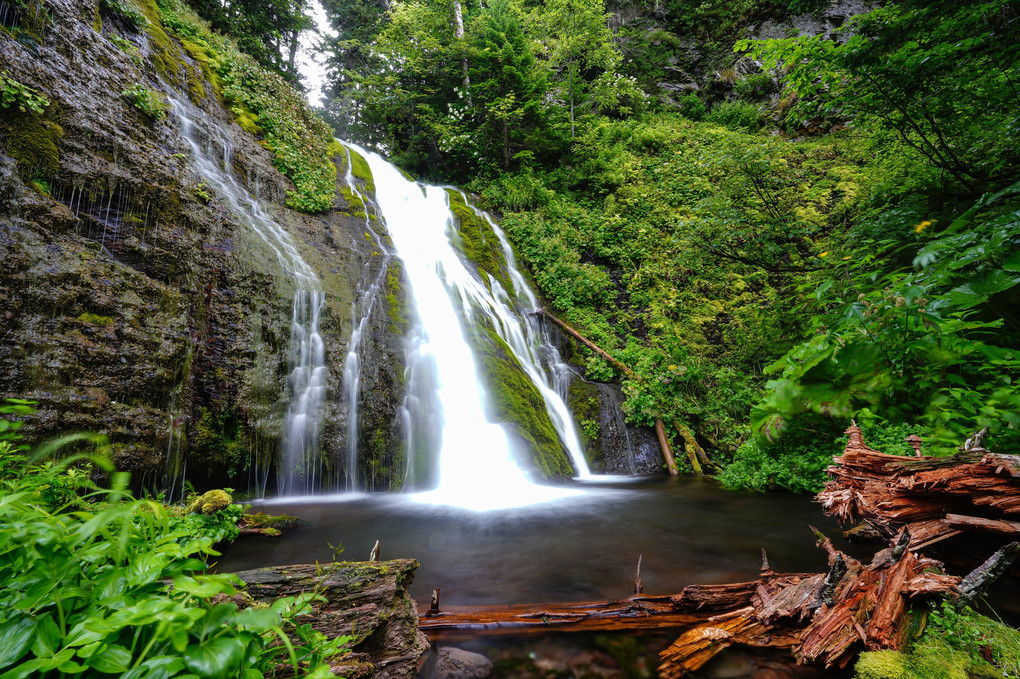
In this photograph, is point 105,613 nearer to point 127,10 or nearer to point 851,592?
point 851,592

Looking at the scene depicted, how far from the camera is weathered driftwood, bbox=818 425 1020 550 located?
1.82 meters

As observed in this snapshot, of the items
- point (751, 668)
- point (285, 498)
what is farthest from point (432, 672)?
point (285, 498)

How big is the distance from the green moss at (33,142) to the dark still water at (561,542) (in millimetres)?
5172

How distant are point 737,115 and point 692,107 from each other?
103 inches

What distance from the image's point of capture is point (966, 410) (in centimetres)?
335

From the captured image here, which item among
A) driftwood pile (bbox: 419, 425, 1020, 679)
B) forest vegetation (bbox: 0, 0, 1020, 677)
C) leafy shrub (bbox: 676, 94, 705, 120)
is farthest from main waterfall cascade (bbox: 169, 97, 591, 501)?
leafy shrub (bbox: 676, 94, 705, 120)

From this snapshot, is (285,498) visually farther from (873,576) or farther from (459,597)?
(873,576)

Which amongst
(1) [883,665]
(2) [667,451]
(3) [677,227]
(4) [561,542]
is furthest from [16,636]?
(2) [667,451]

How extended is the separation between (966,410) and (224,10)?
19.4 meters

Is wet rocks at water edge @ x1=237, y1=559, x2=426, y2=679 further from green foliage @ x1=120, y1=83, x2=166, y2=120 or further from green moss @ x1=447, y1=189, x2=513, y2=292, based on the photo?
green moss @ x1=447, y1=189, x2=513, y2=292

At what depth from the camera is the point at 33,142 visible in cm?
502

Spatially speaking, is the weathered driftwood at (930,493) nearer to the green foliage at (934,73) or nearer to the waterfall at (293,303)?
the green foliage at (934,73)

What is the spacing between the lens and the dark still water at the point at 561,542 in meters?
3.28

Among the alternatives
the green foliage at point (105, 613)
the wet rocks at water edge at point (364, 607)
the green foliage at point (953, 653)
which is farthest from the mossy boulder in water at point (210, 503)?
the green foliage at point (953, 653)
